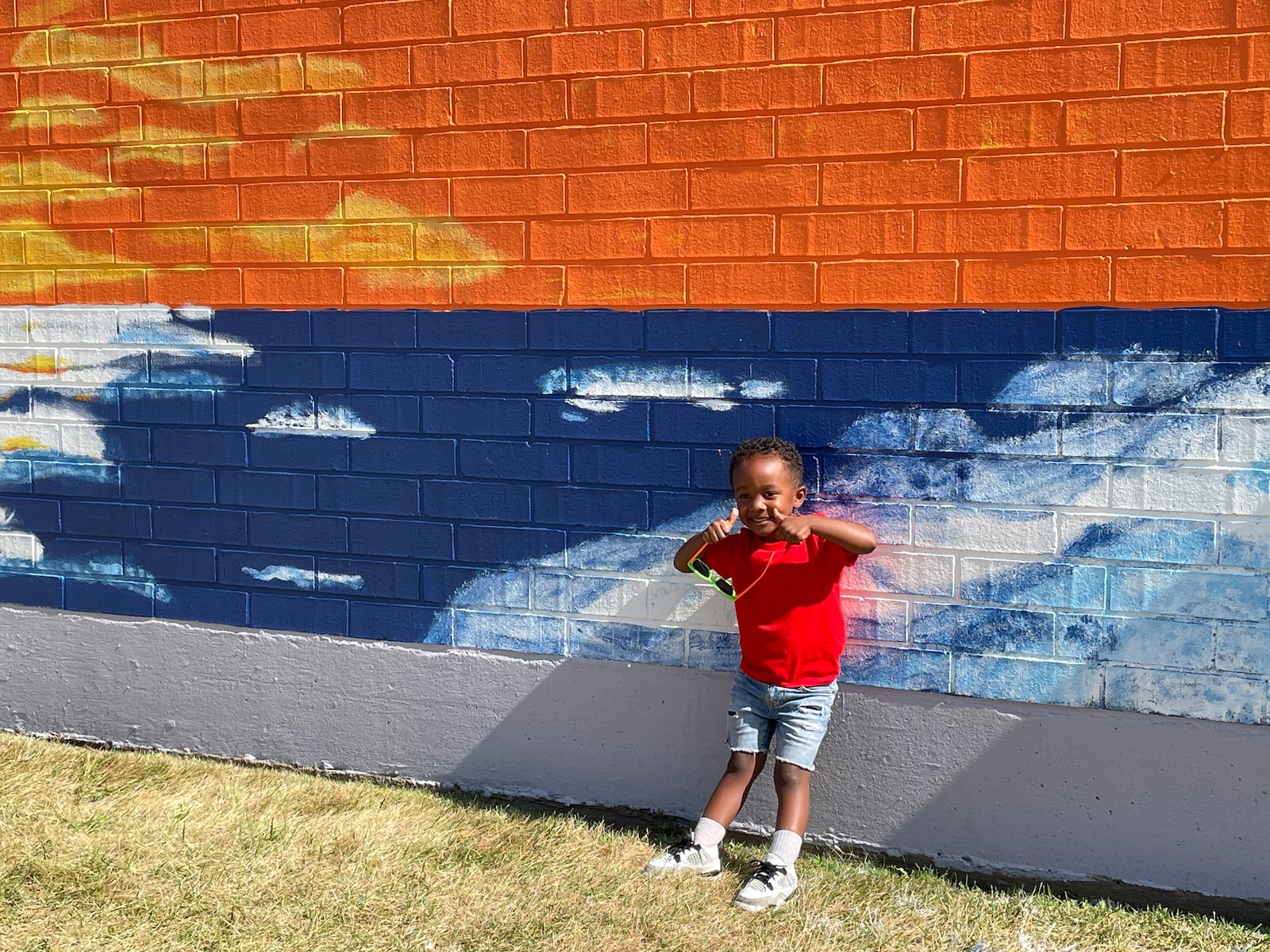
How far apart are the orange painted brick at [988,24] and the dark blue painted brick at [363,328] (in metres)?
1.85

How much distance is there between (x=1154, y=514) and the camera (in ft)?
10.9

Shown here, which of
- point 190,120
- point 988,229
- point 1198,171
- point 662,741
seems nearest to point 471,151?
point 190,120

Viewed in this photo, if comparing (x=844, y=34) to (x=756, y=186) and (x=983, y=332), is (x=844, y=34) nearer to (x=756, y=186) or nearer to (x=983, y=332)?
(x=756, y=186)

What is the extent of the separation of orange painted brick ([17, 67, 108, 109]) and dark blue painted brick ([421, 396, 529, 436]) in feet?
5.57

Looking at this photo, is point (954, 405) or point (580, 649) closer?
point (954, 405)

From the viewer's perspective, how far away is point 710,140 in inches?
143

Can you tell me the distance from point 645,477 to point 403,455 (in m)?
0.87

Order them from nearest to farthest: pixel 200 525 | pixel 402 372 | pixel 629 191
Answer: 1. pixel 629 191
2. pixel 402 372
3. pixel 200 525

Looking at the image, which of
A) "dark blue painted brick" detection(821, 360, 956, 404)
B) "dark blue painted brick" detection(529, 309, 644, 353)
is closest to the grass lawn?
"dark blue painted brick" detection(821, 360, 956, 404)

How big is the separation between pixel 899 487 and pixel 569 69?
64.8 inches

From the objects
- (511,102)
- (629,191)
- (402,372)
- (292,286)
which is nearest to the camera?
(629,191)

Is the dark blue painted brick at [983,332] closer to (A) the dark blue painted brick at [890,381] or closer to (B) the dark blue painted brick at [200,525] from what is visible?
(A) the dark blue painted brick at [890,381]

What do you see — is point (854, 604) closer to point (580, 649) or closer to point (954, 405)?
point (954, 405)

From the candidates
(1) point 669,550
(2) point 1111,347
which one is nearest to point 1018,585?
(2) point 1111,347
